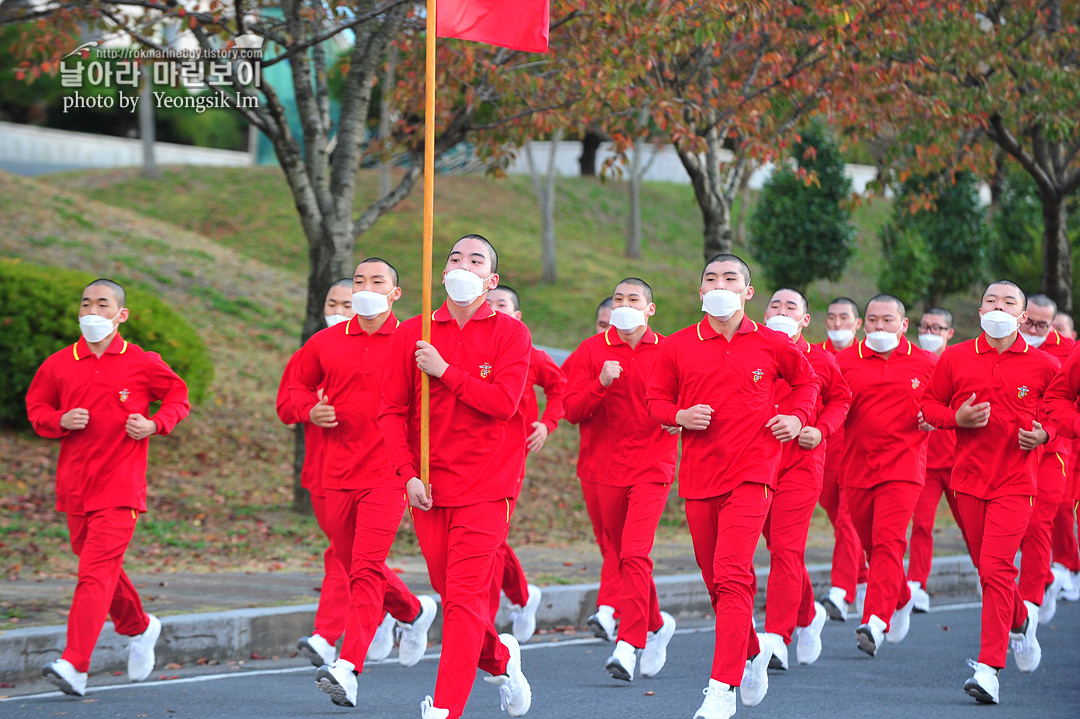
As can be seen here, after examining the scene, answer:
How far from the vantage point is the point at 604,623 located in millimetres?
7773

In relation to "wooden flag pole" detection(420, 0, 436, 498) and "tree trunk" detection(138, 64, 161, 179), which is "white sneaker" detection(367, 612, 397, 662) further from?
"tree trunk" detection(138, 64, 161, 179)

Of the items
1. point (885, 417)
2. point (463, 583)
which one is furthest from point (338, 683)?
point (885, 417)

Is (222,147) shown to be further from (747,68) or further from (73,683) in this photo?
(73,683)

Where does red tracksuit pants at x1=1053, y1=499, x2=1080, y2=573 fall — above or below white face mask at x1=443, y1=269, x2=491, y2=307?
below

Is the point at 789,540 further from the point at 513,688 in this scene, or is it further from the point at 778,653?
the point at 513,688

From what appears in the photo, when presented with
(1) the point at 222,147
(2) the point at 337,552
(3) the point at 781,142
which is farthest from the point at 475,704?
(1) the point at 222,147

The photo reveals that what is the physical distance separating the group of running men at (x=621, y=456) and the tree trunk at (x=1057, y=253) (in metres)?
9.15

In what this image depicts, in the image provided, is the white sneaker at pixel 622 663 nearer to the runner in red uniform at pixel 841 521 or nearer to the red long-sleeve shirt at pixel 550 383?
the red long-sleeve shirt at pixel 550 383

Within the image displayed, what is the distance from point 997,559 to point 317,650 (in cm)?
376

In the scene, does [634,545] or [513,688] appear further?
[634,545]

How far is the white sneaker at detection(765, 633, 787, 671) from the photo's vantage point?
6.76 metres

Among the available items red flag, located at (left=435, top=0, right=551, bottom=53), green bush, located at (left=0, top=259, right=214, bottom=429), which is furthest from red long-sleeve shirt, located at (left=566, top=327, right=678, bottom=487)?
green bush, located at (left=0, top=259, right=214, bottom=429)

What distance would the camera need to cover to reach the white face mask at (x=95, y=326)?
22.1 ft

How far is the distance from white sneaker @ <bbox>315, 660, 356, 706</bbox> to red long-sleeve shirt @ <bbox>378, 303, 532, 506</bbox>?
0.99 meters
